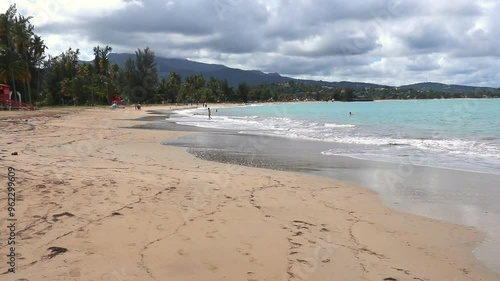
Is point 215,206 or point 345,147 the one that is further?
point 345,147

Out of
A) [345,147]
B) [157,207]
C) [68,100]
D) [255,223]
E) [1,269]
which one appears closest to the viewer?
[1,269]

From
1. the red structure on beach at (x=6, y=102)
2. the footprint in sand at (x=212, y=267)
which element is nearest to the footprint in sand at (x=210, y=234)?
the footprint in sand at (x=212, y=267)

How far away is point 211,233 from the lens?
5680 mm

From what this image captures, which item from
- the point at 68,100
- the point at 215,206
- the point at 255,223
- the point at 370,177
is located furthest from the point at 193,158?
the point at 68,100

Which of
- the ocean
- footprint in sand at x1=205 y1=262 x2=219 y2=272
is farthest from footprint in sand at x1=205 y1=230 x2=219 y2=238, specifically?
the ocean

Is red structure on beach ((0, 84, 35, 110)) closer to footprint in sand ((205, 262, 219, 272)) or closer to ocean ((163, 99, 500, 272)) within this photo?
ocean ((163, 99, 500, 272))

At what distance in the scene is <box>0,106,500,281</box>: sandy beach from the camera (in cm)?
449

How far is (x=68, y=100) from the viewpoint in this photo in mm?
83438

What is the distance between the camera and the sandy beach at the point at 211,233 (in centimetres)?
449

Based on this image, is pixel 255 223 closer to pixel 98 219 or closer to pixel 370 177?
pixel 98 219

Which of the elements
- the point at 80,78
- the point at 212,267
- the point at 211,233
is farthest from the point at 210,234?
the point at 80,78

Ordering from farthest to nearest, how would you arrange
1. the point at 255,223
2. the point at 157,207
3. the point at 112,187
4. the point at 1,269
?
the point at 112,187 → the point at 157,207 → the point at 255,223 → the point at 1,269

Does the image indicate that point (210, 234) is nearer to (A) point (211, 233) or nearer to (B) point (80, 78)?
(A) point (211, 233)

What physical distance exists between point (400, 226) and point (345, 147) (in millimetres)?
12068
